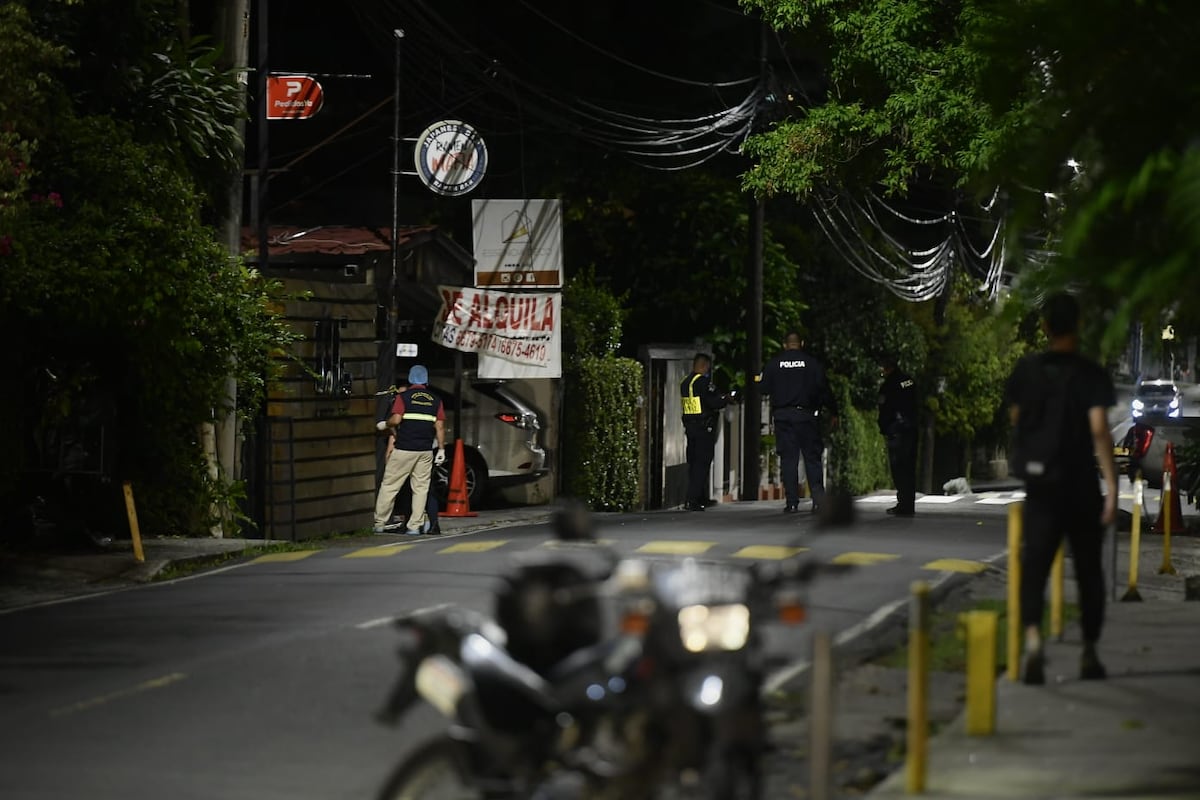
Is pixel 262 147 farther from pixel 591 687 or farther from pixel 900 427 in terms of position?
pixel 591 687

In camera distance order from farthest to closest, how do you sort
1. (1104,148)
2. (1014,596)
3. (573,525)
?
(1014,596) → (1104,148) → (573,525)

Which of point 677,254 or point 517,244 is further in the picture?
point 677,254

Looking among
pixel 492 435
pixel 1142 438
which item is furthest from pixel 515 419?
pixel 1142 438

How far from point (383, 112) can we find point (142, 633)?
29793 millimetres

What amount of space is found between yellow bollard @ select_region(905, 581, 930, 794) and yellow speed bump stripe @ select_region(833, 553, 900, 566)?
A: 8.86 meters

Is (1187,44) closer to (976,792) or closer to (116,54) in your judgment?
(976,792)

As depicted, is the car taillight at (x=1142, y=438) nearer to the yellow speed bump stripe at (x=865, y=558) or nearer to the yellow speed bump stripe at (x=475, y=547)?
the yellow speed bump stripe at (x=865, y=558)

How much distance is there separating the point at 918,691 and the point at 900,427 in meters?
15.2

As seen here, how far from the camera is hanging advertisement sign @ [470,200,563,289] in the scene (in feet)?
87.9

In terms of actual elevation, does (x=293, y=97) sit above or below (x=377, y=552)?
above

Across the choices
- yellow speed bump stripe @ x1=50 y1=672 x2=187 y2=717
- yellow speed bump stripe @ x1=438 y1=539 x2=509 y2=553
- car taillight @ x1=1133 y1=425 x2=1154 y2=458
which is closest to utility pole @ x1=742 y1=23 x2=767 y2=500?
car taillight @ x1=1133 y1=425 x2=1154 y2=458

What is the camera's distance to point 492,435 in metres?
27.2

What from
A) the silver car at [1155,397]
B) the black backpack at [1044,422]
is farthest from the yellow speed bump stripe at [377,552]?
the silver car at [1155,397]

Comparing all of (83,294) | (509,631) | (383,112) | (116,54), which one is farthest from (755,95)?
(509,631)
